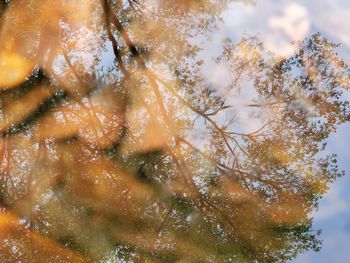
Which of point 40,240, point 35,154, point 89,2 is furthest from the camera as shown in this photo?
point 89,2

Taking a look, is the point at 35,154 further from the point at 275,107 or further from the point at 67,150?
the point at 275,107

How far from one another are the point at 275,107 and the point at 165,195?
12.7 ft

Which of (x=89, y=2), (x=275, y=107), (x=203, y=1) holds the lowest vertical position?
(x=275, y=107)

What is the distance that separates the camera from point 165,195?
11312 mm

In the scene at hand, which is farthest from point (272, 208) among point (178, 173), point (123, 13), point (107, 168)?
point (123, 13)

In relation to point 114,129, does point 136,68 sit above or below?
above

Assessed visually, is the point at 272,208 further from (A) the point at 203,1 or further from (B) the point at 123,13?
(B) the point at 123,13

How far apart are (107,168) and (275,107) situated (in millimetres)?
4860

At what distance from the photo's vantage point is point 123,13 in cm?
1313

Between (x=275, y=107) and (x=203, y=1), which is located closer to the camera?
(x=275, y=107)

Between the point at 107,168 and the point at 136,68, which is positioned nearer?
the point at 107,168

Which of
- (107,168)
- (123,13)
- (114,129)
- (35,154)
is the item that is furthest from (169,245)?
(123,13)

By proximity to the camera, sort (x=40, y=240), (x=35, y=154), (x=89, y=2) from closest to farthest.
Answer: (x=40, y=240) → (x=35, y=154) → (x=89, y=2)

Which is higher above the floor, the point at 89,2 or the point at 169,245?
the point at 89,2
